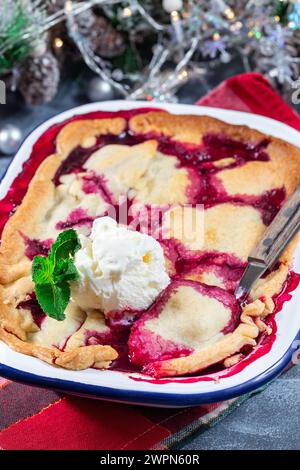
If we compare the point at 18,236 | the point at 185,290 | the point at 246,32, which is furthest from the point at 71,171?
the point at 246,32

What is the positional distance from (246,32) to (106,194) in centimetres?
103

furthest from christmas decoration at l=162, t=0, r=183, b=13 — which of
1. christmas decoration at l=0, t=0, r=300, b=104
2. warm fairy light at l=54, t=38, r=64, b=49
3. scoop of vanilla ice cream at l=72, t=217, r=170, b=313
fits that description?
scoop of vanilla ice cream at l=72, t=217, r=170, b=313

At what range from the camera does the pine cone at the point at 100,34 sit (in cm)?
259

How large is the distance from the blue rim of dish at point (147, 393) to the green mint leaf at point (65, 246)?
0.25m

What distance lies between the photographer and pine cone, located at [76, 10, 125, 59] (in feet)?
8.50

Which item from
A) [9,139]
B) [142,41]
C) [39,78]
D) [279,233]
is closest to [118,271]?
[279,233]

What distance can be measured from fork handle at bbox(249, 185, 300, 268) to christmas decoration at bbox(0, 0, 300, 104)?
0.91m

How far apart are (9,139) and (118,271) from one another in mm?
1062

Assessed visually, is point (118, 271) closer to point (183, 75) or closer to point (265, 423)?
point (265, 423)

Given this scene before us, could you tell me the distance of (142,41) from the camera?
2.84 meters

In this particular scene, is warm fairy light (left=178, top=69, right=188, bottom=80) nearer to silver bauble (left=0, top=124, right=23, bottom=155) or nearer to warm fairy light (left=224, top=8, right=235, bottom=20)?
warm fairy light (left=224, top=8, right=235, bottom=20)

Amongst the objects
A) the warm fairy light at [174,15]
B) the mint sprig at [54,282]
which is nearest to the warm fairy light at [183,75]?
the warm fairy light at [174,15]

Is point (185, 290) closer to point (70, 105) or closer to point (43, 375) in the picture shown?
point (43, 375)

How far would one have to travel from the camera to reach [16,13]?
2354mm
